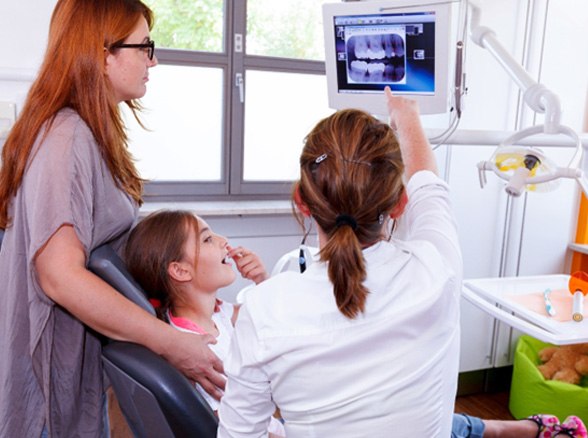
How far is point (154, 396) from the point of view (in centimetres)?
87

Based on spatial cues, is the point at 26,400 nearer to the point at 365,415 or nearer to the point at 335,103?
the point at 365,415

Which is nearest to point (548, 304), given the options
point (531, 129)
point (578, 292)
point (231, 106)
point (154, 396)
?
point (578, 292)

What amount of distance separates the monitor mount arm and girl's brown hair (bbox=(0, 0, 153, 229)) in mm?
819

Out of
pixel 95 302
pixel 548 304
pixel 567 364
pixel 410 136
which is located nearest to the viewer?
pixel 95 302

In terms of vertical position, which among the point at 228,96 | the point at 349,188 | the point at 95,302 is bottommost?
the point at 95,302

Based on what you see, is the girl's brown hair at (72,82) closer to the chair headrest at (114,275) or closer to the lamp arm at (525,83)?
the chair headrest at (114,275)

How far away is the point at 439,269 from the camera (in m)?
0.84

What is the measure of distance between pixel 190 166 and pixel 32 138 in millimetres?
1600

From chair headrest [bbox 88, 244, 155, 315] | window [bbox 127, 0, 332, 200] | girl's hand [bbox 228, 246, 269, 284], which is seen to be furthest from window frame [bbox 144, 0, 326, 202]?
chair headrest [bbox 88, 244, 155, 315]

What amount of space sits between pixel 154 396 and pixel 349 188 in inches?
17.6

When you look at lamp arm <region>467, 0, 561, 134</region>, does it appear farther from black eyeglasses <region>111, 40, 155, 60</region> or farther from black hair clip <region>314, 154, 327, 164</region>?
black eyeglasses <region>111, 40, 155, 60</region>

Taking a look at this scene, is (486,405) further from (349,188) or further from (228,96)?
(349,188)

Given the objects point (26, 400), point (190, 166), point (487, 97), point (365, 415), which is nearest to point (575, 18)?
point (487, 97)

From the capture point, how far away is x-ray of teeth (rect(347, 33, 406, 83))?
4.42 feet
